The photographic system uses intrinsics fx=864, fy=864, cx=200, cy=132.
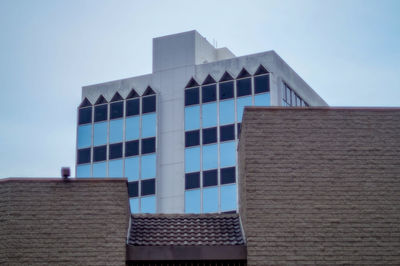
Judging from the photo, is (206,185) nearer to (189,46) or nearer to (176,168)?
(176,168)

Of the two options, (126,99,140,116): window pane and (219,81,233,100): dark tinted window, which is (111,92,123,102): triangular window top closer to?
(126,99,140,116): window pane

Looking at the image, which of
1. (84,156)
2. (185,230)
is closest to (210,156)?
(84,156)

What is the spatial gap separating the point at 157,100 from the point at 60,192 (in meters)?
38.8

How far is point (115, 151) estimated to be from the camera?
6166 centimetres

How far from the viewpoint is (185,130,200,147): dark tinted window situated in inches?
2317

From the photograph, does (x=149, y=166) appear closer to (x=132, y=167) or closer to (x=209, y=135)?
(x=132, y=167)

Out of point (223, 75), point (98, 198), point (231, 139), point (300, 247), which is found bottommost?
point (300, 247)

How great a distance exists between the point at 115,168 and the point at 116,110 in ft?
14.3

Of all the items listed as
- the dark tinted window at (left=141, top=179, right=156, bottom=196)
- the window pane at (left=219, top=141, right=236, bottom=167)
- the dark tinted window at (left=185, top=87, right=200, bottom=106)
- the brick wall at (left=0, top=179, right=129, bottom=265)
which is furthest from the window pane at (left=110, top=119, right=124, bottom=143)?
the brick wall at (left=0, top=179, right=129, bottom=265)

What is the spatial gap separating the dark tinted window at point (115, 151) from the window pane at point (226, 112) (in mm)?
8022

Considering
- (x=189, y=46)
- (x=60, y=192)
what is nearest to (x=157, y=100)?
(x=189, y=46)

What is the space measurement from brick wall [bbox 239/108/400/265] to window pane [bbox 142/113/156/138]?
37585 mm

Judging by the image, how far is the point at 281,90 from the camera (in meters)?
57.8

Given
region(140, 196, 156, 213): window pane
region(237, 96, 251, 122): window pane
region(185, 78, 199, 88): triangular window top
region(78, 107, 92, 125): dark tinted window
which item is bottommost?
region(140, 196, 156, 213): window pane
